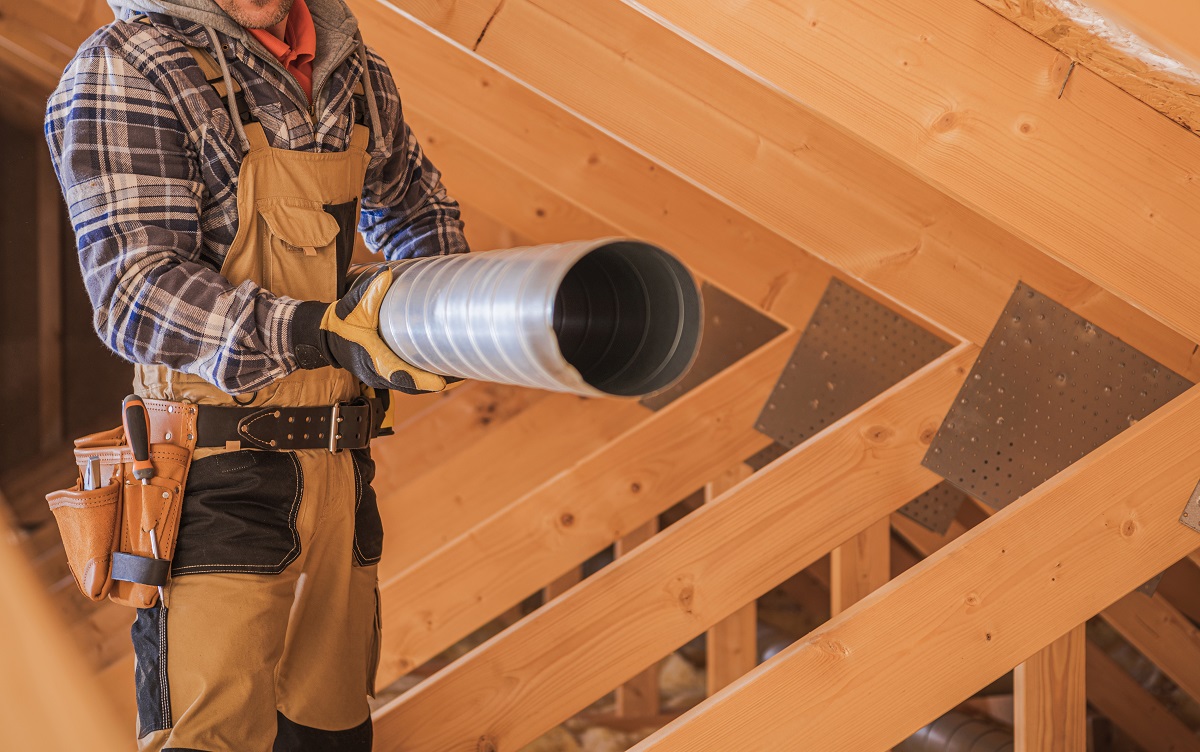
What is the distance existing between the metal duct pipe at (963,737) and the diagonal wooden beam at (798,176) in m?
1.32

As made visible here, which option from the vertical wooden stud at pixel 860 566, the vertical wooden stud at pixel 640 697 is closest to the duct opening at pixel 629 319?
the vertical wooden stud at pixel 860 566

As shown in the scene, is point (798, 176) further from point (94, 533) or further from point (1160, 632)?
point (1160, 632)

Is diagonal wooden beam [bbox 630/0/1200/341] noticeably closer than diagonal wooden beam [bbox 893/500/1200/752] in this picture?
Yes

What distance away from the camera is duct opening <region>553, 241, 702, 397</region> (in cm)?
91

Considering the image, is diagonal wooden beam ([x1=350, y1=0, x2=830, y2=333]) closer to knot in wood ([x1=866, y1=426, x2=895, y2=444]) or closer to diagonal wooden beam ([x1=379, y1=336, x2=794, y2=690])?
diagonal wooden beam ([x1=379, y1=336, x2=794, y2=690])

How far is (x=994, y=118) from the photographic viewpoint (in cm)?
Answer: 113

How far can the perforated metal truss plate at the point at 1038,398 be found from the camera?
1676mm

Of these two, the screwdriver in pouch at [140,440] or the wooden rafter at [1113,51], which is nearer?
the wooden rafter at [1113,51]

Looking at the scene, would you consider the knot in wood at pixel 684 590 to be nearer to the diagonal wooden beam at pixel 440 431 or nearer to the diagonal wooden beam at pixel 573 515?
the diagonal wooden beam at pixel 573 515

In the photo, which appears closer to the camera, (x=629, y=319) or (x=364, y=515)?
(x=629, y=319)

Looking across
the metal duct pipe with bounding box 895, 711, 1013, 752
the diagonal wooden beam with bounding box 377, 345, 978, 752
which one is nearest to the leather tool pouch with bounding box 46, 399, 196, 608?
the diagonal wooden beam with bounding box 377, 345, 978, 752

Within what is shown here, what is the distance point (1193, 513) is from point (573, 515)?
1.39 meters

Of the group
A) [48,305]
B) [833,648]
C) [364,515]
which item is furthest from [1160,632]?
[48,305]

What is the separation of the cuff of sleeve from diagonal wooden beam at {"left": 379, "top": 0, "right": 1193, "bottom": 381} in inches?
29.7
